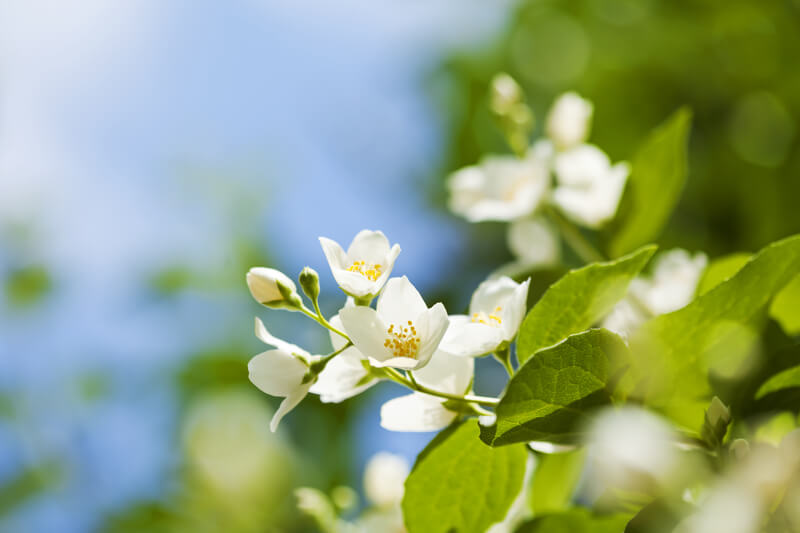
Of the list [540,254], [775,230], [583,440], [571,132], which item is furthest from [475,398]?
[775,230]

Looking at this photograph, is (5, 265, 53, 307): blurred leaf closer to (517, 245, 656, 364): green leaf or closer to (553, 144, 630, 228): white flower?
(553, 144, 630, 228): white flower

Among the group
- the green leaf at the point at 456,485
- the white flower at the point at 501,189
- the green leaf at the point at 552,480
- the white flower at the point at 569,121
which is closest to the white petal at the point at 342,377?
the green leaf at the point at 456,485

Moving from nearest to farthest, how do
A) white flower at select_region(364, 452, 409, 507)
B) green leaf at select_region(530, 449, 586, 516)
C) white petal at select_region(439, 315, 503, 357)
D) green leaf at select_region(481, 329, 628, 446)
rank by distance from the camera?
green leaf at select_region(481, 329, 628, 446), white petal at select_region(439, 315, 503, 357), green leaf at select_region(530, 449, 586, 516), white flower at select_region(364, 452, 409, 507)

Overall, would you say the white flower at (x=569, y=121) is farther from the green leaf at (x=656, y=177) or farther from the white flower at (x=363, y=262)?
the white flower at (x=363, y=262)

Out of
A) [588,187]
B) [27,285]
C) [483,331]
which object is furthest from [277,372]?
[27,285]

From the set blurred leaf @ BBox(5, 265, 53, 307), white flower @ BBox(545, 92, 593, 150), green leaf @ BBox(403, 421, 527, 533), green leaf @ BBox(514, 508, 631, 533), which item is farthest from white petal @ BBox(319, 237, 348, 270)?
blurred leaf @ BBox(5, 265, 53, 307)

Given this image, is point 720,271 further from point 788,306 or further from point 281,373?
point 281,373
